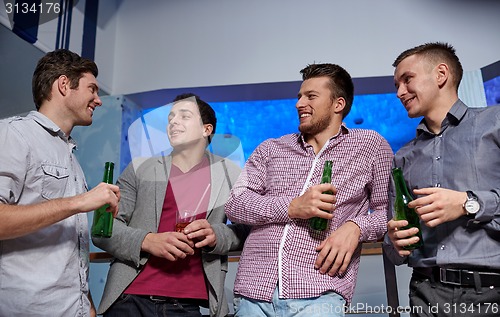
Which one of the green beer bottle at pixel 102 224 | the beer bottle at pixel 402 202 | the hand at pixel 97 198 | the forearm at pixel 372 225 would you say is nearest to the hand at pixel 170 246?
the green beer bottle at pixel 102 224

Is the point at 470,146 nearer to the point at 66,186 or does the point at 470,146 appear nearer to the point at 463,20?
the point at 66,186

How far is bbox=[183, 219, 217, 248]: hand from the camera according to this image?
147 cm

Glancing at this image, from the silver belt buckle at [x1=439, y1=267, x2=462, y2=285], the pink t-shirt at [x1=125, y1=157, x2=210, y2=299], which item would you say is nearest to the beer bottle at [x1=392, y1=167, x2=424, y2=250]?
the silver belt buckle at [x1=439, y1=267, x2=462, y2=285]

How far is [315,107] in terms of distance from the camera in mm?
1573

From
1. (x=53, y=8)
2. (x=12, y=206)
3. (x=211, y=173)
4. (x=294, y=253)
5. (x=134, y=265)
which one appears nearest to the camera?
(x=12, y=206)

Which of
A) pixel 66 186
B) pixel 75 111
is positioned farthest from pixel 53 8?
pixel 66 186

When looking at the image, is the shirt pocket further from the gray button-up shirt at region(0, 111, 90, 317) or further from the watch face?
the watch face

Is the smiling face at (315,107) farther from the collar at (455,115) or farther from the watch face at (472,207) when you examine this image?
the watch face at (472,207)

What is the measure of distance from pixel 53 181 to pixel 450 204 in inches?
38.7

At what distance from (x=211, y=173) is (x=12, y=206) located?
0.69 meters

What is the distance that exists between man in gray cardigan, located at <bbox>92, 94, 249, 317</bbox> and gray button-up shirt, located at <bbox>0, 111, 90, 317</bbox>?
12 centimetres

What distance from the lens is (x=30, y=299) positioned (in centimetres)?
125

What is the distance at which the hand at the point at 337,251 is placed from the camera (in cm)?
131

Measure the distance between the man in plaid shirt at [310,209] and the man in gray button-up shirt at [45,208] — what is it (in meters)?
0.39
